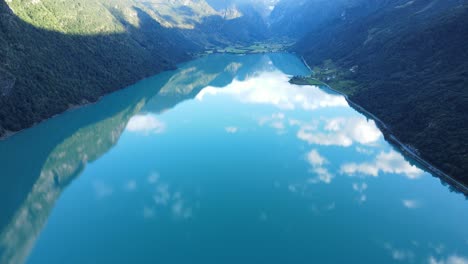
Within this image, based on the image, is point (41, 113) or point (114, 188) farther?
point (41, 113)

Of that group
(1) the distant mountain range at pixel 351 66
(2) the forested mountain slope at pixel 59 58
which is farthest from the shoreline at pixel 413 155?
(2) the forested mountain slope at pixel 59 58

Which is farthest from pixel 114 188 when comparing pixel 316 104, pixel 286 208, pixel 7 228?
pixel 316 104

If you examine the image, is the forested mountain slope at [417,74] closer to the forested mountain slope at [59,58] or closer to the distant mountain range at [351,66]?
the distant mountain range at [351,66]

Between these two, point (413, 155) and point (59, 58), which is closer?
point (413, 155)

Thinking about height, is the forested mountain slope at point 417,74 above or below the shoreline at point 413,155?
above

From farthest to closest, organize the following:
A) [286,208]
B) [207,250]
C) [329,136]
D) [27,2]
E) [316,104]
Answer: [27,2], [316,104], [329,136], [286,208], [207,250]

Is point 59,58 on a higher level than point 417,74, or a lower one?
higher

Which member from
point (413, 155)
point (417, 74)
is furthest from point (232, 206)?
point (417, 74)

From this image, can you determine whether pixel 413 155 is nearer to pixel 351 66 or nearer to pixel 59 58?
pixel 351 66

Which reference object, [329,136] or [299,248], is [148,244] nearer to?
[299,248]
